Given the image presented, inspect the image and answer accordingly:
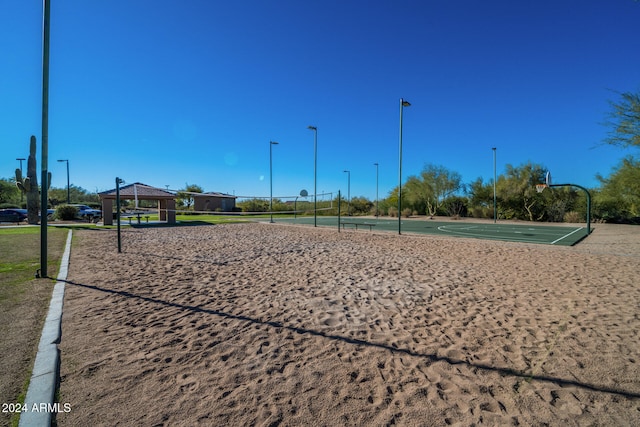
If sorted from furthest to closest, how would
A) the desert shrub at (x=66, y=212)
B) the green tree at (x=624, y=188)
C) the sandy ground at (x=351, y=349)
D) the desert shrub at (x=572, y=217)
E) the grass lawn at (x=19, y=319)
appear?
the desert shrub at (x=572, y=217) < the desert shrub at (x=66, y=212) < the green tree at (x=624, y=188) < the grass lawn at (x=19, y=319) < the sandy ground at (x=351, y=349)

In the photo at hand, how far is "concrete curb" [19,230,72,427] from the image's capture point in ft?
6.66

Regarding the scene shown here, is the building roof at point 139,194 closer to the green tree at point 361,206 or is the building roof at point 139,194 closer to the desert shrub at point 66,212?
the desert shrub at point 66,212

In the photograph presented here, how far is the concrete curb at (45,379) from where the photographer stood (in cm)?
203

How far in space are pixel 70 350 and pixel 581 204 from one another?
111ft

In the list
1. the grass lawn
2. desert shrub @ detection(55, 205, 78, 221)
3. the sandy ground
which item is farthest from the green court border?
desert shrub @ detection(55, 205, 78, 221)

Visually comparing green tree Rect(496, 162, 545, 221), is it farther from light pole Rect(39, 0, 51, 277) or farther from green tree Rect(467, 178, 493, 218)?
light pole Rect(39, 0, 51, 277)

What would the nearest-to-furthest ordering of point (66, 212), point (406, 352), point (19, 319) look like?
point (406, 352), point (19, 319), point (66, 212)

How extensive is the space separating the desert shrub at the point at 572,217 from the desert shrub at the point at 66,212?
41784 mm

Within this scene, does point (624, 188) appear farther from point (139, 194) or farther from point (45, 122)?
point (139, 194)

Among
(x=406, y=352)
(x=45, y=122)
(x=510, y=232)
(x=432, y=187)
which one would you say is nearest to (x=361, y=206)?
(x=432, y=187)

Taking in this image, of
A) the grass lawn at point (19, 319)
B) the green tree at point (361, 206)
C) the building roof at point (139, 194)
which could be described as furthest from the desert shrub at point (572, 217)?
the grass lawn at point (19, 319)

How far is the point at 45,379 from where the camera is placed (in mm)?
2412

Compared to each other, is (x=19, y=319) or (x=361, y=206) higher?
(x=361, y=206)

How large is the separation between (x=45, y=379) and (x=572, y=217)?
110 feet
